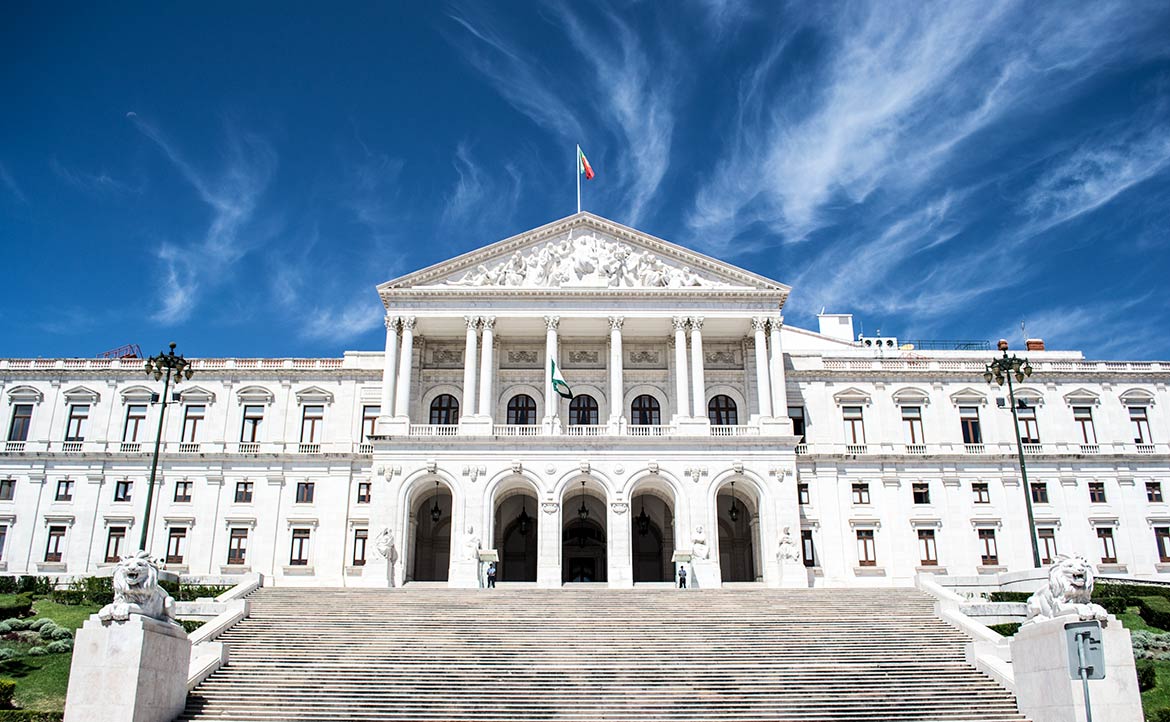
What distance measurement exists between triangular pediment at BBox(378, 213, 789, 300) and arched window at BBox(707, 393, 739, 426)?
23.0 ft

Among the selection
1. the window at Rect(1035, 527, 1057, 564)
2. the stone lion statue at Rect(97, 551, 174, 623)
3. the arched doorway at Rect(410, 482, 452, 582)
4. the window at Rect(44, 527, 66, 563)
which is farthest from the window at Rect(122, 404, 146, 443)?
the window at Rect(1035, 527, 1057, 564)

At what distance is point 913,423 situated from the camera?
2164 inches

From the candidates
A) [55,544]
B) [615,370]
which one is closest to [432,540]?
[615,370]

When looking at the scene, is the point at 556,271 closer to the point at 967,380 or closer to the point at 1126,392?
the point at 967,380

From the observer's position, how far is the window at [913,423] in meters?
54.7

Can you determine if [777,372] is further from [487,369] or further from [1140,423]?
[1140,423]

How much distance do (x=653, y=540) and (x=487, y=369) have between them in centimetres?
1365

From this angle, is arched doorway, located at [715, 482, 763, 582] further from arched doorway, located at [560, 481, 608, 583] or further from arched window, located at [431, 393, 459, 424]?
arched window, located at [431, 393, 459, 424]

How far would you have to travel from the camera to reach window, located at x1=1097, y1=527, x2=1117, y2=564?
5147 centimetres

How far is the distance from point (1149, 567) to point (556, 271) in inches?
1408

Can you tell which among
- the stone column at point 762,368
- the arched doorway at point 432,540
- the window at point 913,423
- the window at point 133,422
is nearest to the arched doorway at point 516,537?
the arched doorway at point 432,540

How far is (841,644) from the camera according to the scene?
30.8 metres

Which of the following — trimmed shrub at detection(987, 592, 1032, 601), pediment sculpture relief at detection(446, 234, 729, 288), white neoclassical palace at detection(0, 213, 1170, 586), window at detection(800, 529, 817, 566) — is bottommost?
trimmed shrub at detection(987, 592, 1032, 601)

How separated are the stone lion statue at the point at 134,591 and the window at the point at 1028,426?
4676cm
